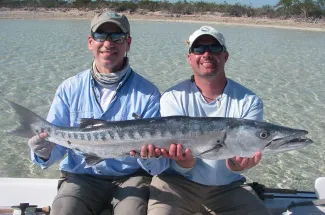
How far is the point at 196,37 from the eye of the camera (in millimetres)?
3756

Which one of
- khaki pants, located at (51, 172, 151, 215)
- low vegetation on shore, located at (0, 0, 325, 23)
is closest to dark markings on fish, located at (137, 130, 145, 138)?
khaki pants, located at (51, 172, 151, 215)

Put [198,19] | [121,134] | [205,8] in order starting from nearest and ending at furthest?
[121,134] → [198,19] → [205,8]

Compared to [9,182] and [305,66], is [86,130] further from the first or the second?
[305,66]

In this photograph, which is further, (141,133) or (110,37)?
(110,37)

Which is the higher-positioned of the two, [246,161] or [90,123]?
[90,123]

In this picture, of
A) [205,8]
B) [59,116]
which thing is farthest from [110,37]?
[205,8]

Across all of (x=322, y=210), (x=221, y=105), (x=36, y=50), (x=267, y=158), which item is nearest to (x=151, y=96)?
(x=221, y=105)

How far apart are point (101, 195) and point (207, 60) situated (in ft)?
5.54

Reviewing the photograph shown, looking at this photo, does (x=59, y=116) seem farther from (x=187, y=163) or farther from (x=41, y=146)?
(x=187, y=163)

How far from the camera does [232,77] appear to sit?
14.5 meters

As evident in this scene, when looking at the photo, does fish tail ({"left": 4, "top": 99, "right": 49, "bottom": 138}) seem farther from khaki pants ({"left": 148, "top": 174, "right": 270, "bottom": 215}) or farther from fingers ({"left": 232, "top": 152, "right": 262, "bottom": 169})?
fingers ({"left": 232, "top": 152, "right": 262, "bottom": 169})

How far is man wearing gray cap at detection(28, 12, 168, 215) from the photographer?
374 cm

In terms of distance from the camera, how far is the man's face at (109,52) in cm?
385

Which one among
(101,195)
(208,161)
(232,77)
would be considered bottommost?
(232,77)
